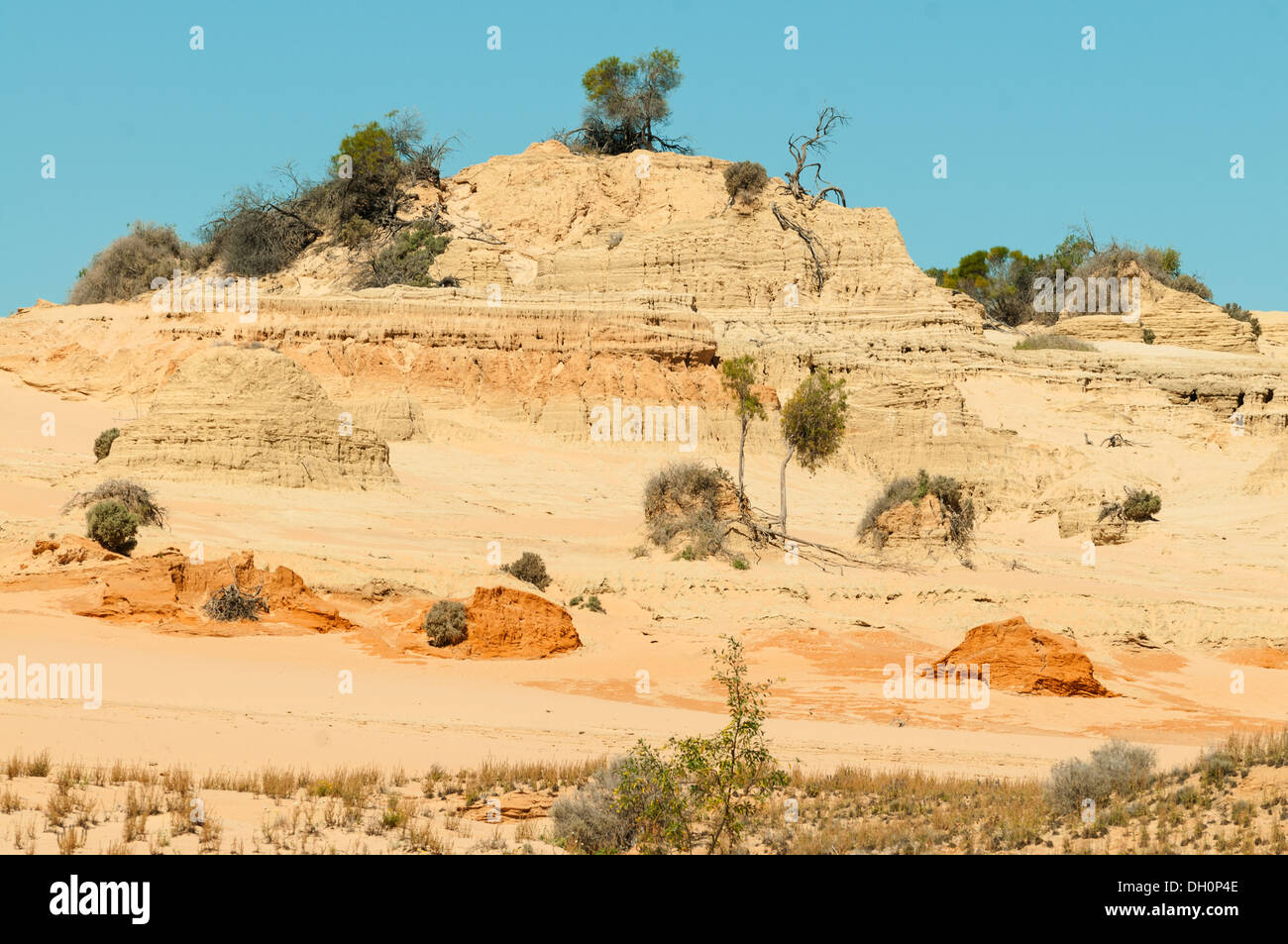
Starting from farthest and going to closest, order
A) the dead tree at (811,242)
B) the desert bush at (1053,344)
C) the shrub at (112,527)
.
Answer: the desert bush at (1053,344)
the dead tree at (811,242)
the shrub at (112,527)

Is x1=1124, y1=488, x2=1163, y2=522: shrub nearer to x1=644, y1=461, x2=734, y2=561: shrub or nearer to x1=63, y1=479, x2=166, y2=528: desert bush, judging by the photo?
x1=644, y1=461, x2=734, y2=561: shrub

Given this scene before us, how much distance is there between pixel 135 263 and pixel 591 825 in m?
60.4

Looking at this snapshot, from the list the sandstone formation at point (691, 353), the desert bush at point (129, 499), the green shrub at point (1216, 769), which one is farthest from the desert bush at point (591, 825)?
the sandstone formation at point (691, 353)

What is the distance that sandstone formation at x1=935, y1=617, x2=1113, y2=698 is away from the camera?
17672 mm

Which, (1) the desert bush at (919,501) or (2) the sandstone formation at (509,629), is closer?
(2) the sandstone formation at (509,629)

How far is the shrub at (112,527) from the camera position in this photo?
70.2 feet

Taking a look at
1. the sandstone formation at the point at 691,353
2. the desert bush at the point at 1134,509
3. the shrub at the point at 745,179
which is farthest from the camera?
the shrub at the point at 745,179

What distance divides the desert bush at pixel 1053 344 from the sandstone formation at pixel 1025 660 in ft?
120

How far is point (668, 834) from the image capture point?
9516 mm

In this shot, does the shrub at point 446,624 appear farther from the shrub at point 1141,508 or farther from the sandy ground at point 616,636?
the shrub at point 1141,508

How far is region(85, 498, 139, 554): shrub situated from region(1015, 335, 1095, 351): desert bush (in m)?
39.1

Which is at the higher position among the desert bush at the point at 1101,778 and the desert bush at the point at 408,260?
the desert bush at the point at 408,260

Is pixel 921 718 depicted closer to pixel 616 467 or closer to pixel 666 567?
pixel 666 567
